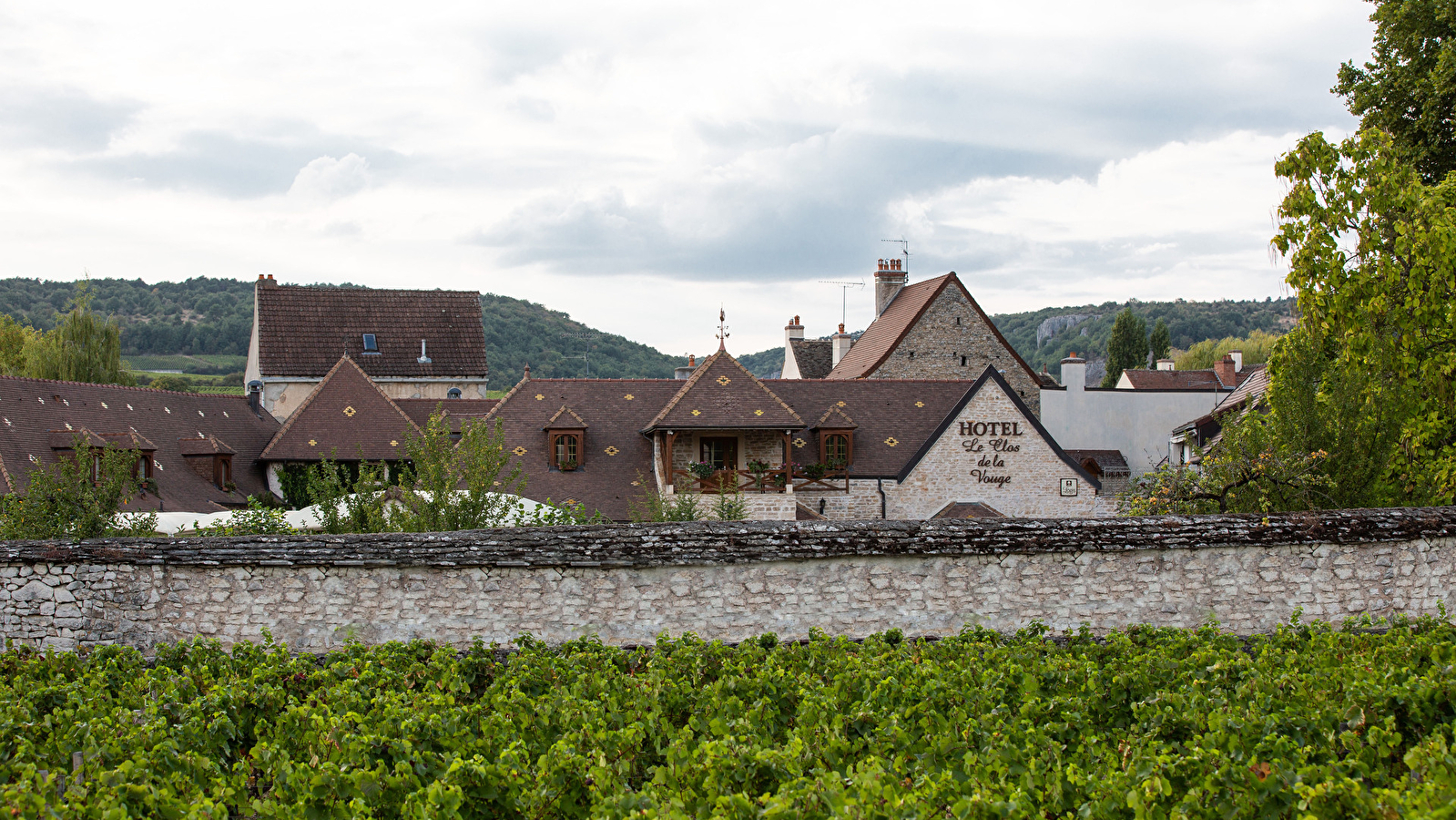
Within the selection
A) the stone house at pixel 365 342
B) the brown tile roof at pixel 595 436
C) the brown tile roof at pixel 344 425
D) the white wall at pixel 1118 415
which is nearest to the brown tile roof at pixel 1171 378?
the white wall at pixel 1118 415

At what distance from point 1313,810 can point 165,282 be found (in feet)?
389

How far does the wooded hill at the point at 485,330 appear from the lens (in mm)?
84500

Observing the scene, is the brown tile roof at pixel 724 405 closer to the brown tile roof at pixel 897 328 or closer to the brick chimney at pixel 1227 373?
the brown tile roof at pixel 897 328

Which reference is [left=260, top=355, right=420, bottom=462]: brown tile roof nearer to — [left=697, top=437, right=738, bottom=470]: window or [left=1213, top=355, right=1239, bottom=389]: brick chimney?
[left=697, top=437, right=738, bottom=470]: window

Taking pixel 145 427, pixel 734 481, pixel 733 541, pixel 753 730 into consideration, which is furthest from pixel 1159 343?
pixel 753 730

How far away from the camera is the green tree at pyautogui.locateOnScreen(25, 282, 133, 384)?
44.8m

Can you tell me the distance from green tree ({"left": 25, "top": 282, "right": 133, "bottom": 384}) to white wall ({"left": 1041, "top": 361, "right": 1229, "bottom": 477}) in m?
37.6

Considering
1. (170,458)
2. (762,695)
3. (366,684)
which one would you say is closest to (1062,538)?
(762,695)

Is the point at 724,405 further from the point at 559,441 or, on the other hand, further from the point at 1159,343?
the point at 1159,343

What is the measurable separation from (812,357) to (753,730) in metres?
39.2

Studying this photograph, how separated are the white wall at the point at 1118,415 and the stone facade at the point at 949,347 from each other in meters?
0.94

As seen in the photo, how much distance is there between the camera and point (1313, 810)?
6.11 meters

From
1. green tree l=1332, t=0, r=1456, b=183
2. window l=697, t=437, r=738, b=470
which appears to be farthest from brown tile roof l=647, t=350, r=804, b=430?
green tree l=1332, t=0, r=1456, b=183

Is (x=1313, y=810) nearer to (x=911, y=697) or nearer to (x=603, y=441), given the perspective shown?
(x=911, y=697)
